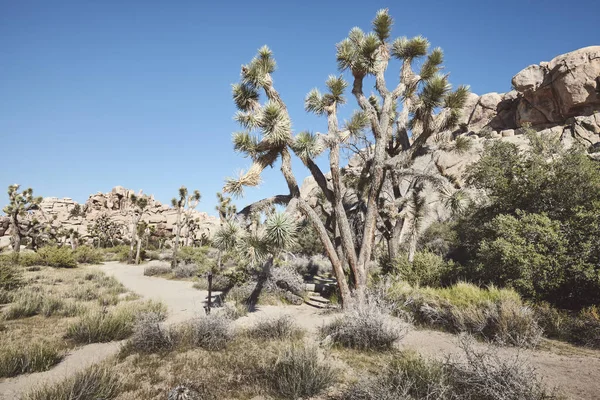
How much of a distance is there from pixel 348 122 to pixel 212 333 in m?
8.64

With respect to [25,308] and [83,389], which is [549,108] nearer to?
[83,389]

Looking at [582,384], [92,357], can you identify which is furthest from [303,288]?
[582,384]

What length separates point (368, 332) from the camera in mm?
6199

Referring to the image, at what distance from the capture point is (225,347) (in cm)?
629

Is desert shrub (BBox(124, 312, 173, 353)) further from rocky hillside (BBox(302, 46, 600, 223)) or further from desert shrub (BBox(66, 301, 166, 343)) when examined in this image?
rocky hillside (BBox(302, 46, 600, 223))

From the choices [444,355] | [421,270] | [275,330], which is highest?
[421,270]

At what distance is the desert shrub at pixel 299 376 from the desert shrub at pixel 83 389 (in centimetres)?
232

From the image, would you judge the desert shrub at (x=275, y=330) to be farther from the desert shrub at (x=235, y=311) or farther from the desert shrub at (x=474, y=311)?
the desert shrub at (x=474, y=311)

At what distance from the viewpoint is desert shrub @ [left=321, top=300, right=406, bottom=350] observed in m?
6.04

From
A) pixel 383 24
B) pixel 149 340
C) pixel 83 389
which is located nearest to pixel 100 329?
pixel 149 340

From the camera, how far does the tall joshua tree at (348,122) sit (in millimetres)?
8938

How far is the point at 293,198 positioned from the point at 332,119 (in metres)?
2.91

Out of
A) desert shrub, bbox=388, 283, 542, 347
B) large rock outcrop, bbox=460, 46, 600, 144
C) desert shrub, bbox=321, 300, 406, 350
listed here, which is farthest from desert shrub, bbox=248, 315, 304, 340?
large rock outcrop, bbox=460, 46, 600, 144

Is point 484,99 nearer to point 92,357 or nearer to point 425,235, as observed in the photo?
point 425,235
